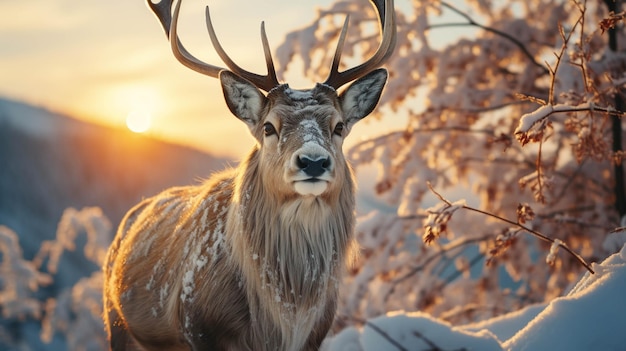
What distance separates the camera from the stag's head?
3.81 metres

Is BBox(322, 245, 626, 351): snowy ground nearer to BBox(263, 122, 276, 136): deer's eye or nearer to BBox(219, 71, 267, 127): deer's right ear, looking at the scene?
BBox(263, 122, 276, 136): deer's eye

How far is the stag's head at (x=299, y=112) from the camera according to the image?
3.81 meters

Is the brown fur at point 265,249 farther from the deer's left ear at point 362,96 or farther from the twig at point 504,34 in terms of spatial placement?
the twig at point 504,34

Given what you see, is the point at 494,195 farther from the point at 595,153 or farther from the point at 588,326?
the point at 588,326

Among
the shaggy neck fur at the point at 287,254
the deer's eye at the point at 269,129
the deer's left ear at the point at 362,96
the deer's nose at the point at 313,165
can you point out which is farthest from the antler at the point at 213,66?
the deer's nose at the point at 313,165

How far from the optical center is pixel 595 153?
159 inches

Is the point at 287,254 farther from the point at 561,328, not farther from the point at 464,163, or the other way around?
the point at 464,163

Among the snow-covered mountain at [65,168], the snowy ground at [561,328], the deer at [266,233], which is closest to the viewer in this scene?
the snowy ground at [561,328]

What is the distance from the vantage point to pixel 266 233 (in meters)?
4.20

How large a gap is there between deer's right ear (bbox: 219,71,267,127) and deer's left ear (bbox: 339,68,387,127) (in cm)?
60

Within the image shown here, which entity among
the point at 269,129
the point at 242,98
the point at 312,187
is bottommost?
the point at 312,187

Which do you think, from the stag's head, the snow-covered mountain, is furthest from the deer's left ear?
the snow-covered mountain

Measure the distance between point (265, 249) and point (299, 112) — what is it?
0.89 metres

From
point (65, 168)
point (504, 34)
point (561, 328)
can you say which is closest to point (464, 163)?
point (504, 34)
